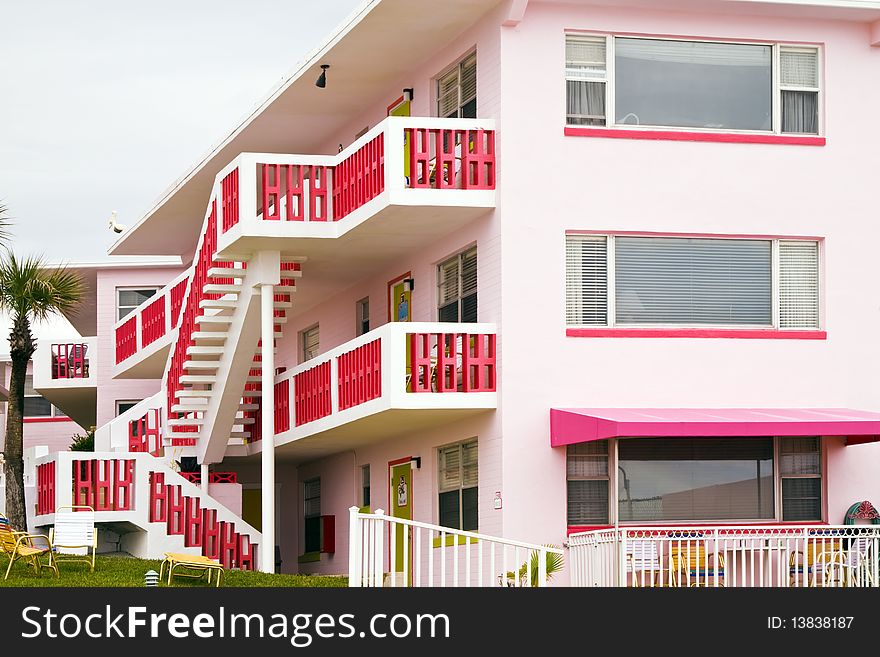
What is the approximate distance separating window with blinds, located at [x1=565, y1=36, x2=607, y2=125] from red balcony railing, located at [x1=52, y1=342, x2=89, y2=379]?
77.4 feet

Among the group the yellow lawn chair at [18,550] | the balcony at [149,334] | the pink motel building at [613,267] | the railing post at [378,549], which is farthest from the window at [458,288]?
the railing post at [378,549]

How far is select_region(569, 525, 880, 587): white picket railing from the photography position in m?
21.5

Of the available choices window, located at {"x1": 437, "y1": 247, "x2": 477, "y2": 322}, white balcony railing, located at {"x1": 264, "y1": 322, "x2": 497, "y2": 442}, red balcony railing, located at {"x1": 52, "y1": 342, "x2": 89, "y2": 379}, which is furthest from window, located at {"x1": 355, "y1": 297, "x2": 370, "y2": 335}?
red balcony railing, located at {"x1": 52, "y1": 342, "x2": 89, "y2": 379}

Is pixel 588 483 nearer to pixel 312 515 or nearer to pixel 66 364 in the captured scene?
pixel 312 515

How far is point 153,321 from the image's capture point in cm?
3681

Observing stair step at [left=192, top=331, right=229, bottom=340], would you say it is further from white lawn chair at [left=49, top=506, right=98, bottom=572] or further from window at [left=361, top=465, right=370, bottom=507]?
white lawn chair at [left=49, top=506, right=98, bottom=572]

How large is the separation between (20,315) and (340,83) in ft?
39.2

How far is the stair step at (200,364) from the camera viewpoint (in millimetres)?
29891

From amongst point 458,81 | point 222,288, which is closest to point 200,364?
point 222,288

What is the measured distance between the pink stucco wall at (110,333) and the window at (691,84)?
22582 mm
